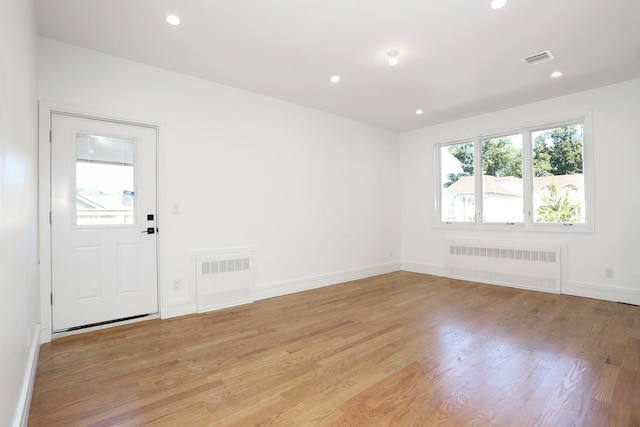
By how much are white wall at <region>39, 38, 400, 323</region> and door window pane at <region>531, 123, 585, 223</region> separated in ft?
8.58

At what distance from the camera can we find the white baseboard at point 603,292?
405cm

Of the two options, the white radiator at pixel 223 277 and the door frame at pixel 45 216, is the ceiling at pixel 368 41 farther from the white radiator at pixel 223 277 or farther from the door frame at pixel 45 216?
the white radiator at pixel 223 277

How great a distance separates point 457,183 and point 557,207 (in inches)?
65.4

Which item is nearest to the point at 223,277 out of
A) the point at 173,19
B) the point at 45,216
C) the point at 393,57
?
the point at 45,216

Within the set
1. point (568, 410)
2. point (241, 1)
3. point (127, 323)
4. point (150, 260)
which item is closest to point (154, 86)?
point (241, 1)

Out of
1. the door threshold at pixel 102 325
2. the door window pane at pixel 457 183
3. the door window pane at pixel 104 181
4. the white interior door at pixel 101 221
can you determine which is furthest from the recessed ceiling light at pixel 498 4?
the door threshold at pixel 102 325

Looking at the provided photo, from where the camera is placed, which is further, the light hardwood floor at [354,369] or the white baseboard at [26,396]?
the light hardwood floor at [354,369]

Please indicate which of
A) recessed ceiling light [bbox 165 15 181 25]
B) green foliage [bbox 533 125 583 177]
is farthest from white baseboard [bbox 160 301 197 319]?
green foliage [bbox 533 125 583 177]

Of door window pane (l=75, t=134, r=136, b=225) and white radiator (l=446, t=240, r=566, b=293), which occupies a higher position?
door window pane (l=75, t=134, r=136, b=225)

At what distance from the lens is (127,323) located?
341 cm

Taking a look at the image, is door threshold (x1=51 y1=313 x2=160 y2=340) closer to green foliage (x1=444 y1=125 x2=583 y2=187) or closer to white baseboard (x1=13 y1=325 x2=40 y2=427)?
white baseboard (x1=13 y1=325 x2=40 y2=427)

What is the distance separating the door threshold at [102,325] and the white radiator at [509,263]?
4.99 m

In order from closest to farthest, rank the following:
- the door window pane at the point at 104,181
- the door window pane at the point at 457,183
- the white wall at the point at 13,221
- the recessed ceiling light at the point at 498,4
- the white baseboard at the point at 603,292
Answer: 1. the white wall at the point at 13,221
2. the recessed ceiling light at the point at 498,4
3. the door window pane at the point at 104,181
4. the white baseboard at the point at 603,292
5. the door window pane at the point at 457,183

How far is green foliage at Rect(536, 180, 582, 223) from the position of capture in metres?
4.62
